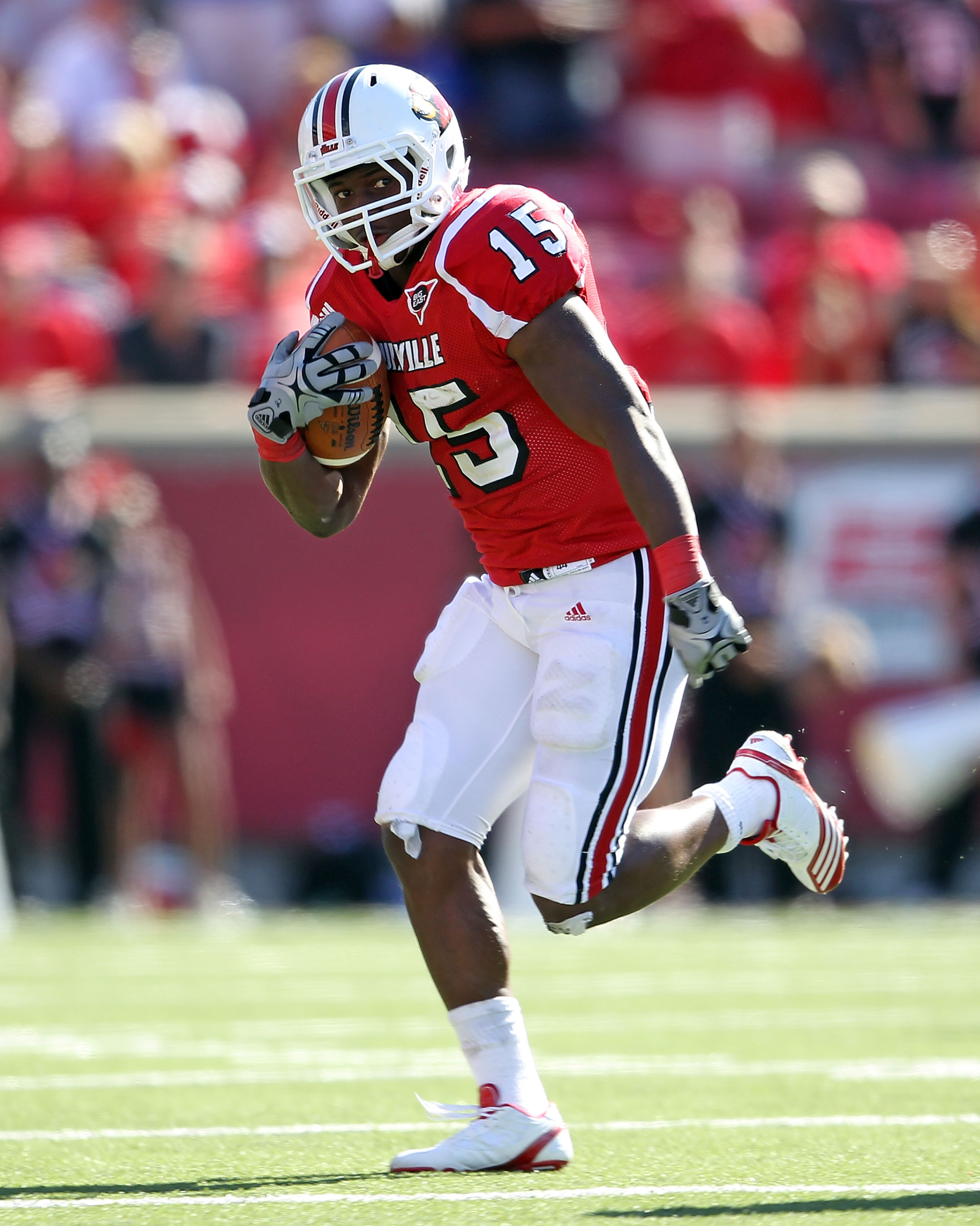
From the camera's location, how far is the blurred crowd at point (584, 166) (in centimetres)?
966

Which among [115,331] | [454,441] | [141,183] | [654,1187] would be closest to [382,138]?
[454,441]

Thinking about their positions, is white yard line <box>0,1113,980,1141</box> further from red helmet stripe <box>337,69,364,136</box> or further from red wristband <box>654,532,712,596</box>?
red helmet stripe <box>337,69,364,136</box>

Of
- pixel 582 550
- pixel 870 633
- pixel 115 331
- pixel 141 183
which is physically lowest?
pixel 870 633

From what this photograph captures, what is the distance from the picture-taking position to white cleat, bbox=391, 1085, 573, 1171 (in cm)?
345

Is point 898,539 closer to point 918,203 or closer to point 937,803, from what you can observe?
point 937,803

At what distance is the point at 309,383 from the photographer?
11.7 ft

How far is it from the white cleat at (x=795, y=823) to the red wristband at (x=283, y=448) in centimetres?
98

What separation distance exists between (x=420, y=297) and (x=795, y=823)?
3.83ft

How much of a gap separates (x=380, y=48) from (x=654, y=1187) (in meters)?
9.47

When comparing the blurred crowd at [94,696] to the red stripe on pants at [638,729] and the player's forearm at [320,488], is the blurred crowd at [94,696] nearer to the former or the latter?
the player's forearm at [320,488]

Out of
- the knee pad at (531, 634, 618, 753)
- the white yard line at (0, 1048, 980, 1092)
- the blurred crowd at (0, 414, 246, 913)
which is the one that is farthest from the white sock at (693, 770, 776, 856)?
the blurred crowd at (0, 414, 246, 913)

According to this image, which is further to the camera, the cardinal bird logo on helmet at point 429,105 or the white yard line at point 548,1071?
the white yard line at point 548,1071

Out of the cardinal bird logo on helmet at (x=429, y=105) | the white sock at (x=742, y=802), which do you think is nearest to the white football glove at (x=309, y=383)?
the cardinal bird logo on helmet at (x=429, y=105)

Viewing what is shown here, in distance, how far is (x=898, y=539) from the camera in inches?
360
